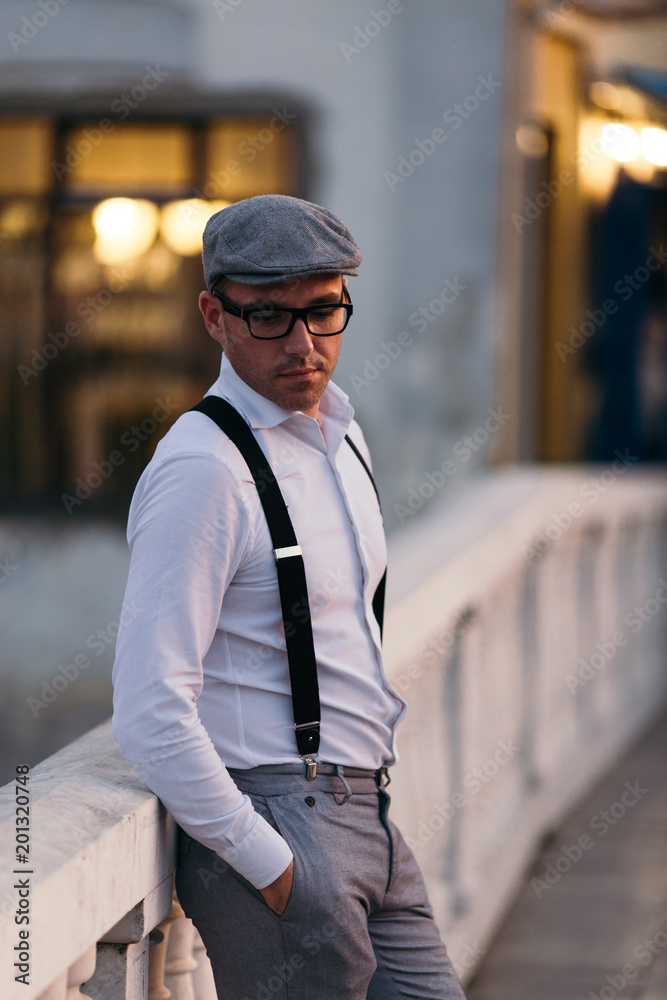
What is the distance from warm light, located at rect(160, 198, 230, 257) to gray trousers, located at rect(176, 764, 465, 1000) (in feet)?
20.7

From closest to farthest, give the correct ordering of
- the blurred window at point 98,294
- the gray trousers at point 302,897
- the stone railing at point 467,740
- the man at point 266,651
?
1. the stone railing at point 467,740
2. the man at point 266,651
3. the gray trousers at point 302,897
4. the blurred window at point 98,294

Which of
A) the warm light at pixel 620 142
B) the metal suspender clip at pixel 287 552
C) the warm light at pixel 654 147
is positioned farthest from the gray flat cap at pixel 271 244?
the warm light at pixel 654 147

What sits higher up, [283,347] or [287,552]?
[283,347]

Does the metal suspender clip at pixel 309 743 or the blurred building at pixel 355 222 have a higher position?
the blurred building at pixel 355 222

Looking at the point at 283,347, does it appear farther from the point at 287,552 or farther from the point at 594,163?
the point at 594,163

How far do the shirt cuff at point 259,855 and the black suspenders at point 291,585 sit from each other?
140 mm

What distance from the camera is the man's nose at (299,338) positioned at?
6.19ft

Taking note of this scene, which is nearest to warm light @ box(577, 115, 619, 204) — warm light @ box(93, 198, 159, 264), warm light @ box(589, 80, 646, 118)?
warm light @ box(589, 80, 646, 118)

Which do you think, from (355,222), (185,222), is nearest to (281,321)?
(355,222)

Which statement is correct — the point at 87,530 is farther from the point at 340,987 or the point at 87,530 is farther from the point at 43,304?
the point at 340,987

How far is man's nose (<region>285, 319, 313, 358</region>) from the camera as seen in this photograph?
1.89m

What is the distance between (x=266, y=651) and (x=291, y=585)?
0.12 metres

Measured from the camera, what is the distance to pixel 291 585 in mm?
1841

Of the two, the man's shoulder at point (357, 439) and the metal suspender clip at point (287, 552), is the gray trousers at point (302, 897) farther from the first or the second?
the man's shoulder at point (357, 439)
